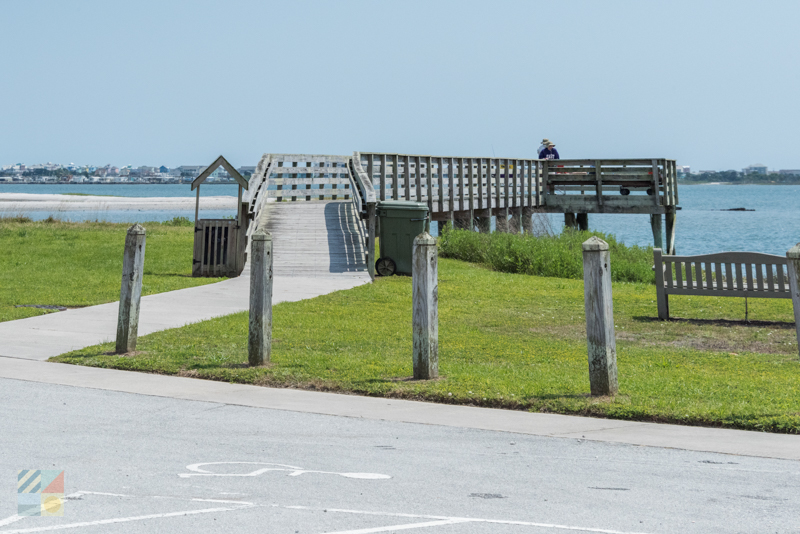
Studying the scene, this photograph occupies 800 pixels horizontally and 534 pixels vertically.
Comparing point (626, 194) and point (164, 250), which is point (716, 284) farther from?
point (626, 194)

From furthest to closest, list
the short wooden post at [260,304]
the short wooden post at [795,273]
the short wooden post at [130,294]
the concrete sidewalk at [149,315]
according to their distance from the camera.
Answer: the concrete sidewalk at [149,315] → the short wooden post at [130,294] → the short wooden post at [260,304] → the short wooden post at [795,273]

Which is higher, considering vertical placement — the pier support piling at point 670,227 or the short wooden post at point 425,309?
the pier support piling at point 670,227

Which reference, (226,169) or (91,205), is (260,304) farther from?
(91,205)

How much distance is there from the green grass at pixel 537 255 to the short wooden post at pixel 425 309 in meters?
12.7

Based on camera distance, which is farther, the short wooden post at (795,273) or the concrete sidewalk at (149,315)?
the concrete sidewalk at (149,315)

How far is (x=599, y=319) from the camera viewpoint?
707cm

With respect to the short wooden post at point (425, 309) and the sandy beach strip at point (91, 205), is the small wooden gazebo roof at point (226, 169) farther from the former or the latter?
the sandy beach strip at point (91, 205)

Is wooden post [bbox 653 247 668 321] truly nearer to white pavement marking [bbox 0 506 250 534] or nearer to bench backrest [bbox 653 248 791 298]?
bench backrest [bbox 653 248 791 298]

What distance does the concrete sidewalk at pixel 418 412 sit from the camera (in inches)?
234

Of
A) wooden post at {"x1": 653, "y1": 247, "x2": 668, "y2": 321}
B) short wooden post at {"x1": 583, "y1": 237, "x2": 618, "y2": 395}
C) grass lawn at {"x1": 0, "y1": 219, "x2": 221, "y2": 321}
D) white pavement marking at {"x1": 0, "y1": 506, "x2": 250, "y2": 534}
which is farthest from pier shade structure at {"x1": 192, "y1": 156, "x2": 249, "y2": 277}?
white pavement marking at {"x1": 0, "y1": 506, "x2": 250, "y2": 534}

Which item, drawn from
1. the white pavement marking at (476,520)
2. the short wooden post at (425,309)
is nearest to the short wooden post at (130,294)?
the short wooden post at (425,309)

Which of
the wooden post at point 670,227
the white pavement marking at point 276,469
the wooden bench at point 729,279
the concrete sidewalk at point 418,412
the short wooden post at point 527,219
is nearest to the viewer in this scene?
the white pavement marking at point 276,469

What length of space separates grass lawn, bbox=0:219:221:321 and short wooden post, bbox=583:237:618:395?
7911mm

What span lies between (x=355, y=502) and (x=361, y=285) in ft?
37.6
